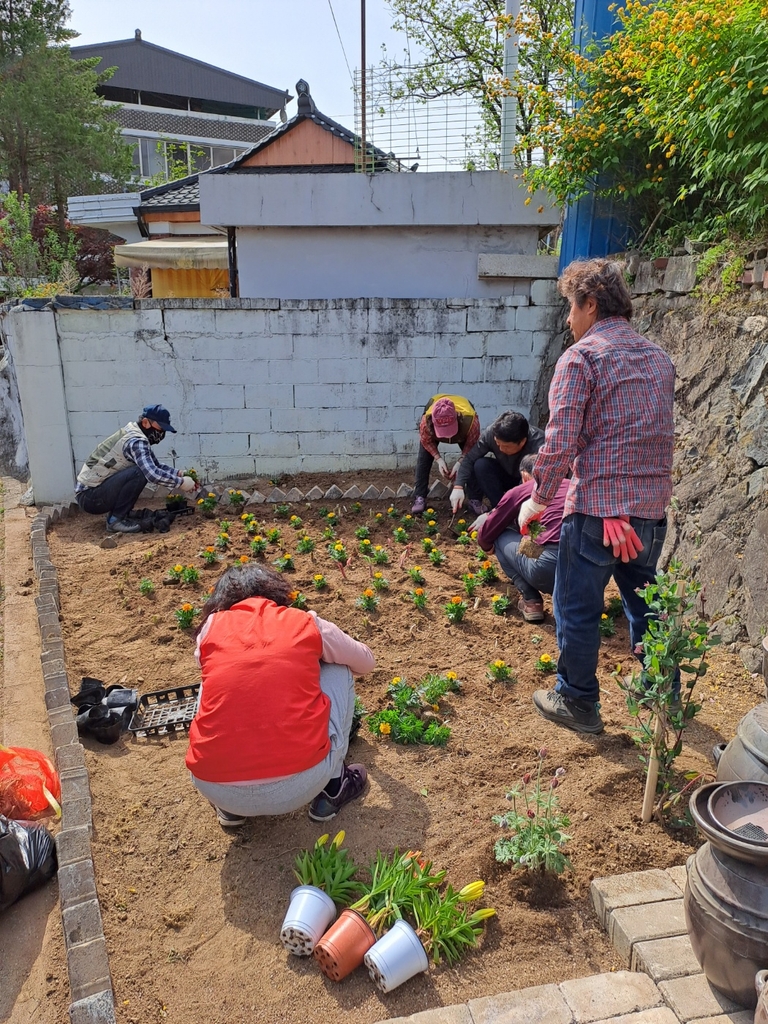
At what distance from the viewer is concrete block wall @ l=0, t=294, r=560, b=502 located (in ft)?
21.4

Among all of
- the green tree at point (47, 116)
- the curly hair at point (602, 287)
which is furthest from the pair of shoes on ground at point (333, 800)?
the green tree at point (47, 116)

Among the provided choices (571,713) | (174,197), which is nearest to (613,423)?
(571,713)

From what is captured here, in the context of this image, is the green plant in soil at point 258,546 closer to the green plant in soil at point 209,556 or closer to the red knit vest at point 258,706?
the green plant in soil at point 209,556

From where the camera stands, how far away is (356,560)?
5285 millimetres

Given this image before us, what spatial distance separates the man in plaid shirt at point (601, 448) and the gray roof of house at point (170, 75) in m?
38.2

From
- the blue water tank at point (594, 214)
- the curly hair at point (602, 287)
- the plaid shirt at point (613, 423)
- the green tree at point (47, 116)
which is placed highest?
the green tree at point (47, 116)

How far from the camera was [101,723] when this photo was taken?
3242 millimetres

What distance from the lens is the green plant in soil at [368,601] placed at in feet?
14.4

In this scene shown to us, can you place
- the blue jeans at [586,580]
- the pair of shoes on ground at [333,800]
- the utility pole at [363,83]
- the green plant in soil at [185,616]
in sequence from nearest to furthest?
the pair of shoes on ground at [333,800], the blue jeans at [586,580], the green plant in soil at [185,616], the utility pole at [363,83]

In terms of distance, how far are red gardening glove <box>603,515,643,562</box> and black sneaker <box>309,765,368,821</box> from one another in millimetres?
1354

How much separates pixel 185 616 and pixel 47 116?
21179mm

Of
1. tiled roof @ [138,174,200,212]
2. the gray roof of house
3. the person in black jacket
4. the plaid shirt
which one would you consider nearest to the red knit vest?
the plaid shirt

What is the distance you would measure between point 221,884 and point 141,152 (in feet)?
126

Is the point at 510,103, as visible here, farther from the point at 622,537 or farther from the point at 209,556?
the point at 622,537
